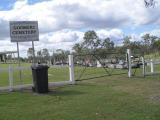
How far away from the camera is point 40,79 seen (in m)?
16.8

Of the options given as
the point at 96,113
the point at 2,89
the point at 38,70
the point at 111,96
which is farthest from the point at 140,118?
the point at 2,89

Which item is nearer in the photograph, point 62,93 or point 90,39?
point 62,93

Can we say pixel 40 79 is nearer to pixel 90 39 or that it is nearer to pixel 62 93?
pixel 62 93

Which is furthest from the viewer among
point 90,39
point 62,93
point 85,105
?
point 90,39

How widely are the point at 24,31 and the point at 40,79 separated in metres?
4.56

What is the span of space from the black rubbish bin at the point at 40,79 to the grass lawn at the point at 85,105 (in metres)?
0.39

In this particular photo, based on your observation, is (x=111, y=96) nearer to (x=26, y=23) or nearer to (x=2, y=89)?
(x=2, y=89)

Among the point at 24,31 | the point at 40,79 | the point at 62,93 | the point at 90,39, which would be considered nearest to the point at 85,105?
the point at 62,93

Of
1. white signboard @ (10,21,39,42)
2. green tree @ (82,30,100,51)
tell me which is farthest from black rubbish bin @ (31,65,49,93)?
green tree @ (82,30,100,51)

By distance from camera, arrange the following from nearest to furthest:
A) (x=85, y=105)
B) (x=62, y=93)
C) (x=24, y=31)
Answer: (x=85, y=105) < (x=62, y=93) < (x=24, y=31)

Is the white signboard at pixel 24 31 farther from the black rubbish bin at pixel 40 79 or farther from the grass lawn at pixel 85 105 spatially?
the grass lawn at pixel 85 105

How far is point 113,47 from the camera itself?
49.7 meters

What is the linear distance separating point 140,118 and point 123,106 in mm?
1898

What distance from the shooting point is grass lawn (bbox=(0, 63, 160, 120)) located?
10672 mm
